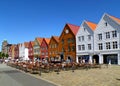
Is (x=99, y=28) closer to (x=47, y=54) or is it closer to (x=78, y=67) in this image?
(x=78, y=67)

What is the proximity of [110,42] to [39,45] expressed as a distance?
147 feet

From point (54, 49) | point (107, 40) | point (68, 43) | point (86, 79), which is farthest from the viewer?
point (54, 49)

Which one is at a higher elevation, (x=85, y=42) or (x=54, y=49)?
(x=85, y=42)

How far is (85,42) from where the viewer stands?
55.6 metres

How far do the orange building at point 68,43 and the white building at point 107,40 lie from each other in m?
9.77

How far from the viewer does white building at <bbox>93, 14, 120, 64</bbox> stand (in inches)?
1848

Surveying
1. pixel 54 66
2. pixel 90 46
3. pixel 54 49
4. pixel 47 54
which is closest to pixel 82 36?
pixel 90 46

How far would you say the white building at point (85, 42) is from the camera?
177 ft

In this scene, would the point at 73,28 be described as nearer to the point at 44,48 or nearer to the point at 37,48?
the point at 44,48

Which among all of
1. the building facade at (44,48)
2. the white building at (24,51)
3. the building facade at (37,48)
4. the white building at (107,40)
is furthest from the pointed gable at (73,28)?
the white building at (24,51)

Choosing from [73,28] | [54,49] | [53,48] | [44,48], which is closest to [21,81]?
[73,28]

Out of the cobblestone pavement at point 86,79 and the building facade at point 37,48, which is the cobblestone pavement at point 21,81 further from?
the building facade at point 37,48

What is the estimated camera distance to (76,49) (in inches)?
2344

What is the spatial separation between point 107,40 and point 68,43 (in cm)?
1715
